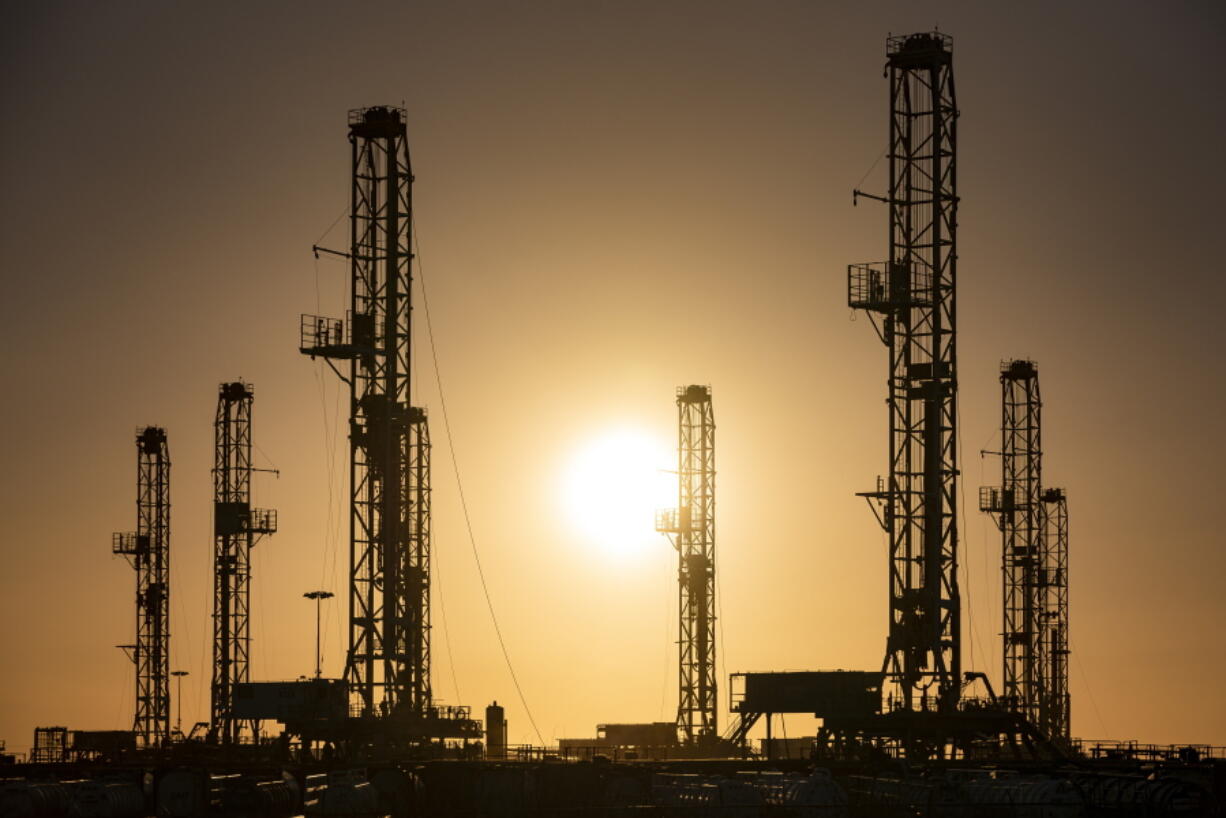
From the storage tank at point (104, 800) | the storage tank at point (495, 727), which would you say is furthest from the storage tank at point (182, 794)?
the storage tank at point (495, 727)

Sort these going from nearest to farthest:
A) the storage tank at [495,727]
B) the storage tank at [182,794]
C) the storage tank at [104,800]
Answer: the storage tank at [182,794] < the storage tank at [104,800] < the storage tank at [495,727]

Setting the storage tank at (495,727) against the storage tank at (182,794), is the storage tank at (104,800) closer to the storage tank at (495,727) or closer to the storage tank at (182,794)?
the storage tank at (182,794)

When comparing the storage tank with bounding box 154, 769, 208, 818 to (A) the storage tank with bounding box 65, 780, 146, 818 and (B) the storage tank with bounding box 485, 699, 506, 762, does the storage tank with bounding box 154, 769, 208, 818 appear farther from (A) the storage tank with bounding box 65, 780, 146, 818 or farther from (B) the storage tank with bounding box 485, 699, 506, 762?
(B) the storage tank with bounding box 485, 699, 506, 762

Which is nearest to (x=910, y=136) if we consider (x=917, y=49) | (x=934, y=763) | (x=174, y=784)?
(x=917, y=49)

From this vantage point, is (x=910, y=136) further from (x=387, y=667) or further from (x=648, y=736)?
(x=648, y=736)

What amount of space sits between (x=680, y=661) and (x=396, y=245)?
42859 mm

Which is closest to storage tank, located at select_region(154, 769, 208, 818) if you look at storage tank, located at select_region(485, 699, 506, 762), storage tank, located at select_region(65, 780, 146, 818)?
storage tank, located at select_region(65, 780, 146, 818)

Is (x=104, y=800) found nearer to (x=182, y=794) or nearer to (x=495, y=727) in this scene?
(x=182, y=794)

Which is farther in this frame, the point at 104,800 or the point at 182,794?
the point at 104,800

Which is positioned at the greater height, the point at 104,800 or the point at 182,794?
the point at 182,794

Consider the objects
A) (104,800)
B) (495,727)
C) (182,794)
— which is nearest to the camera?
(182,794)

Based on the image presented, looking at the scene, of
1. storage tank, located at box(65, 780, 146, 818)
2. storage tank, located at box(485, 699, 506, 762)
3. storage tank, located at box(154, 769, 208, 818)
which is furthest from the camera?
storage tank, located at box(485, 699, 506, 762)

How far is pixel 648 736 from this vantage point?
148m

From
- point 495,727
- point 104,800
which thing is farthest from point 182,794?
point 495,727
